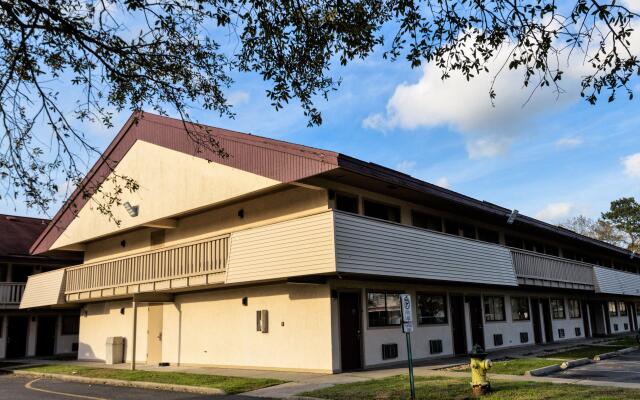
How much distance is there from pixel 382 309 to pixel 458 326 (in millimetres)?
5207

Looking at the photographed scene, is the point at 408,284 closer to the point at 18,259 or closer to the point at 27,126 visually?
the point at 27,126

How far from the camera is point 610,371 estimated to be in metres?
15.5

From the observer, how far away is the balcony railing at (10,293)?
29453mm

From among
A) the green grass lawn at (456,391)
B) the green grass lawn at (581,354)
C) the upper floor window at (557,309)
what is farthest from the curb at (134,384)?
the upper floor window at (557,309)

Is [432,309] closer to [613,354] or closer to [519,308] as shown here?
[613,354]

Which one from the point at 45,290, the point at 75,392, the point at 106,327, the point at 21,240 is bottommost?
the point at 75,392

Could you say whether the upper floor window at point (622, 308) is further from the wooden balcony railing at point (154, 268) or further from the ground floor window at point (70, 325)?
the ground floor window at point (70, 325)

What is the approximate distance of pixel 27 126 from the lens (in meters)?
8.91

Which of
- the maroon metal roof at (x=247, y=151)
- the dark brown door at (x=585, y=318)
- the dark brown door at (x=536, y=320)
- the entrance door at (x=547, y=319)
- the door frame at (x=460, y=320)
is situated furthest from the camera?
the dark brown door at (x=585, y=318)

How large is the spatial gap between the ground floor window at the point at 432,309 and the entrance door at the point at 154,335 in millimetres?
10809

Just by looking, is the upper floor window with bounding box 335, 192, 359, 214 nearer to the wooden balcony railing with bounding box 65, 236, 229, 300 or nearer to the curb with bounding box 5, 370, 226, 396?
the wooden balcony railing with bounding box 65, 236, 229, 300

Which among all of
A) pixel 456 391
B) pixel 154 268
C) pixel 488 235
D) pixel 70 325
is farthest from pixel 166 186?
pixel 70 325

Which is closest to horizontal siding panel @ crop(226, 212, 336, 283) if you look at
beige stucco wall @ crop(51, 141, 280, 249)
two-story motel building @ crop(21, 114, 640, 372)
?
two-story motel building @ crop(21, 114, 640, 372)

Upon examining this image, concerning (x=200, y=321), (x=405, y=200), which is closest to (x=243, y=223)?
(x=200, y=321)
